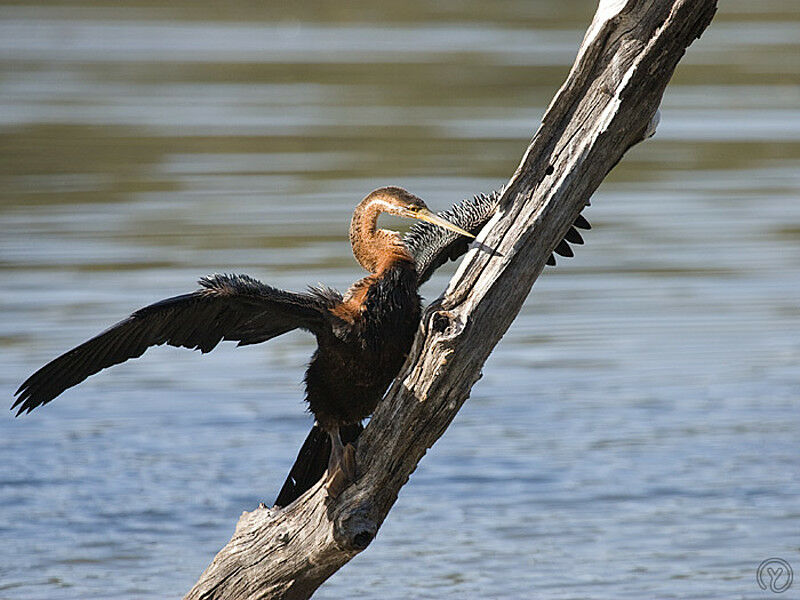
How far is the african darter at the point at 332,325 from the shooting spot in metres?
4.12

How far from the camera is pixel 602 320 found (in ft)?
29.5

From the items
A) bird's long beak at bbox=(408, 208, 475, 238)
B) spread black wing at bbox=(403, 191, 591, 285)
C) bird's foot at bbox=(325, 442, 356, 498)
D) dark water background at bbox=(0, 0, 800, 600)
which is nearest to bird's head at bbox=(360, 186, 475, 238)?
bird's long beak at bbox=(408, 208, 475, 238)

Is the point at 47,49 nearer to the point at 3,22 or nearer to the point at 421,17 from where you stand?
the point at 3,22

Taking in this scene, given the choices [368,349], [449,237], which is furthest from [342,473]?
[449,237]

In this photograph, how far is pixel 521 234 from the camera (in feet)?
12.9

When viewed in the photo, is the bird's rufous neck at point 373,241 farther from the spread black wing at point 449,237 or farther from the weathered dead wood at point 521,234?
the weathered dead wood at point 521,234

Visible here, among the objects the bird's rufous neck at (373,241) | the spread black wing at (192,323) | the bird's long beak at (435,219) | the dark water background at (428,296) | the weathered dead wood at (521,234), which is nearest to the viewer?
the weathered dead wood at (521,234)

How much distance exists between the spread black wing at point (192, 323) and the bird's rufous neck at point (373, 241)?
0.20 meters

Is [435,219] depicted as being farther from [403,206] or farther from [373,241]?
[373,241]

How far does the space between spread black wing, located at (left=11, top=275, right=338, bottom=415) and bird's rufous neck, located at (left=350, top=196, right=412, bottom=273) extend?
20 cm

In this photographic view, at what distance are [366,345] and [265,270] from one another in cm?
537

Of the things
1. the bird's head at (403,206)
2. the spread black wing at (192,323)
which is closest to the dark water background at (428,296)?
the spread black wing at (192,323)

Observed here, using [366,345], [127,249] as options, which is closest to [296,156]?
[127,249]

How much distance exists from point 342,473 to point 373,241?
735 millimetres
